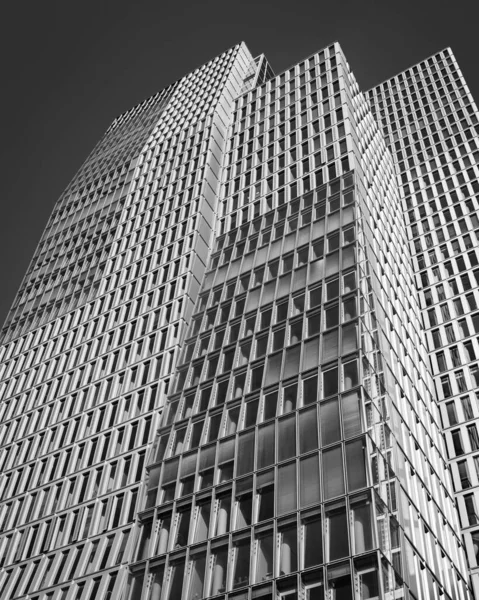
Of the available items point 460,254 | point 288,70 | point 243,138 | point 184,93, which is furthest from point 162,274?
point 184,93

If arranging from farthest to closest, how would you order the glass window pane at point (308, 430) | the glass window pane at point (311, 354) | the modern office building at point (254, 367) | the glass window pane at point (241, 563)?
the glass window pane at point (311, 354) → the glass window pane at point (308, 430) → the modern office building at point (254, 367) → the glass window pane at point (241, 563)

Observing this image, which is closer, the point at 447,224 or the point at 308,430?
the point at 308,430

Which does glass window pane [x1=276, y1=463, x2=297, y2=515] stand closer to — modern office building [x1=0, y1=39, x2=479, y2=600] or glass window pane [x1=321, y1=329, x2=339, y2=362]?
modern office building [x1=0, y1=39, x2=479, y2=600]

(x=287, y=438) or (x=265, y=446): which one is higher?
(x=287, y=438)

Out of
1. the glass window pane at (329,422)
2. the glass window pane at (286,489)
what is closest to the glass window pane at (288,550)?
the glass window pane at (286,489)

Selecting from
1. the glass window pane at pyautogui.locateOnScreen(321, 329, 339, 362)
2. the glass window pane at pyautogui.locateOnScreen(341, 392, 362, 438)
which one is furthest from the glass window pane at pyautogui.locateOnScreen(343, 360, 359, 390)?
the glass window pane at pyautogui.locateOnScreen(321, 329, 339, 362)

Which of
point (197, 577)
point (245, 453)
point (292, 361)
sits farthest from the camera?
point (292, 361)

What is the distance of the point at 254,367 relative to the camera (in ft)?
143

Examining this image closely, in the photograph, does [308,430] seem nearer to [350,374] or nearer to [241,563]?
[350,374]

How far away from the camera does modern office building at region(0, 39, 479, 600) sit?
33.8 m

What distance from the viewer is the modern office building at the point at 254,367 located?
Result: 33750mm

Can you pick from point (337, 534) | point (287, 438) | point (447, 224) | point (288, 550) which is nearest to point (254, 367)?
point (287, 438)

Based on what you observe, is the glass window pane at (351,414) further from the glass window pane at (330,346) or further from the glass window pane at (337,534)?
the glass window pane at (337,534)

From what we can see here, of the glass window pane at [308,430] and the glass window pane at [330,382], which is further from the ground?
the glass window pane at [330,382]
